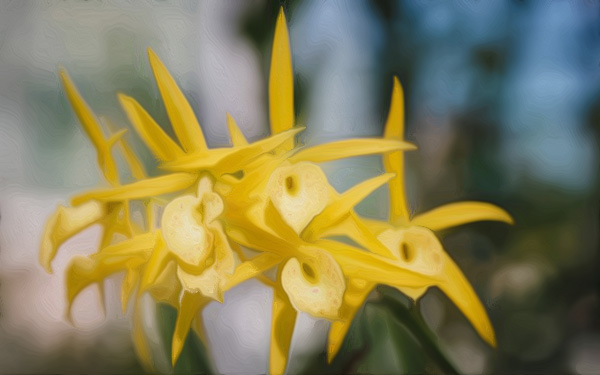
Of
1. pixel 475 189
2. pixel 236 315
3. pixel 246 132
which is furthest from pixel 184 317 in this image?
pixel 475 189

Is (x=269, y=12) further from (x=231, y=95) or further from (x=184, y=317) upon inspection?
(x=184, y=317)

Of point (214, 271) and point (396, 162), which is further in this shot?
point (396, 162)

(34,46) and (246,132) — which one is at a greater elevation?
(34,46)

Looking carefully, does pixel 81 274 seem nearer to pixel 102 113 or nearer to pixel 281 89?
pixel 102 113

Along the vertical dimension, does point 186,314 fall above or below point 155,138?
below

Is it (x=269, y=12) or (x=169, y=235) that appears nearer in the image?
(x=169, y=235)

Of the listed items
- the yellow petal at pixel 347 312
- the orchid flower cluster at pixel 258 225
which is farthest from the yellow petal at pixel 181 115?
the yellow petal at pixel 347 312

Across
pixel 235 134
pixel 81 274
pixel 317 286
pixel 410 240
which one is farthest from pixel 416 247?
pixel 81 274
